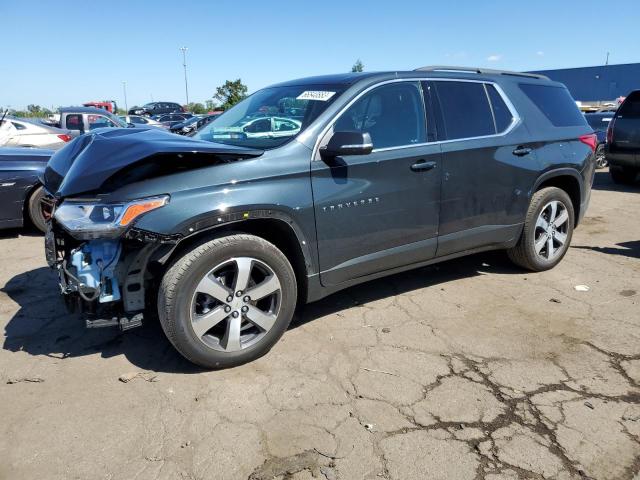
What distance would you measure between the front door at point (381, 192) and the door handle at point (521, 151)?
2.96 feet

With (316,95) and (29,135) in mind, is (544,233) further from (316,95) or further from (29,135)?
(29,135)

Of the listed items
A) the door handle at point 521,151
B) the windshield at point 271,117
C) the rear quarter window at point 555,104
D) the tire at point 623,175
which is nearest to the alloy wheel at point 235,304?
the windshield at point 271,117

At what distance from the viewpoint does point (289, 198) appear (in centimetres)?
317

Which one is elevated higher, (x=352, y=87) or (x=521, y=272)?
(x=352, y=87)

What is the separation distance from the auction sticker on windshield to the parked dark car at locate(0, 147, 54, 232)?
12.4ft

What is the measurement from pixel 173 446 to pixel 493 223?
10.1 ft

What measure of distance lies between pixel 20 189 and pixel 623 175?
1083 cm

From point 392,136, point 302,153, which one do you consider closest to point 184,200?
point 302,153

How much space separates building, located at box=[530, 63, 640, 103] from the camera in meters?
48.8

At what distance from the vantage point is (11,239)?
6191mm

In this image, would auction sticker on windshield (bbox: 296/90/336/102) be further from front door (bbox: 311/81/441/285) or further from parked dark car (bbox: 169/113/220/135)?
parked dark car (bbox: 169/113/220/135)

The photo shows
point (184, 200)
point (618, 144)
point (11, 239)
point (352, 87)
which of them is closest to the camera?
point (184, 200)

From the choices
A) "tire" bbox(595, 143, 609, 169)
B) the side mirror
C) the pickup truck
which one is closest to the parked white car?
the pickup truck

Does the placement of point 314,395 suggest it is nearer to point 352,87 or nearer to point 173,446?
point 173,446
